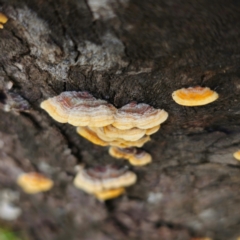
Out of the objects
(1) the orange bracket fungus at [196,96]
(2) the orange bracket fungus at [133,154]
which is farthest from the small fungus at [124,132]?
(2) the orange bracket fungus at [133,154]

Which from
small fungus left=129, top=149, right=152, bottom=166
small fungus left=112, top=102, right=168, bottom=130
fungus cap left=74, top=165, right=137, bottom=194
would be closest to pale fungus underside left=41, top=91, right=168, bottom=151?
small fungus left=112, top=102, right=168, bottom=130

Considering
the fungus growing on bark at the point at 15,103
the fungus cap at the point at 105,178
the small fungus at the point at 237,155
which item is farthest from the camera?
the fungus cap at the point at 105,178

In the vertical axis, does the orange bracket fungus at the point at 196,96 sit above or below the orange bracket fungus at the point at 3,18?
below

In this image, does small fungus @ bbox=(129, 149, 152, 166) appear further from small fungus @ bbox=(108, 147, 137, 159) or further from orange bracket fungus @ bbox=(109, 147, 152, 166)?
small fungus @ bbox=(108, 147, 137, 159)

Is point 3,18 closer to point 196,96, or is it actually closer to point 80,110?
point 80,110

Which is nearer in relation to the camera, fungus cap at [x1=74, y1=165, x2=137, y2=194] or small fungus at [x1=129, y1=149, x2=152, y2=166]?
small fungus at [x1=129, y1=149, x2=152, y2=166]

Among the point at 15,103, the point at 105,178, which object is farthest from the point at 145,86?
the point at 105,178

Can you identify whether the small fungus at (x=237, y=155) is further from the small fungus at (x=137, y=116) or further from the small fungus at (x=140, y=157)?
the small fungus at (x=137, y=116)

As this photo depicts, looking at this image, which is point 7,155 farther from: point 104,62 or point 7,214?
point 7,214
